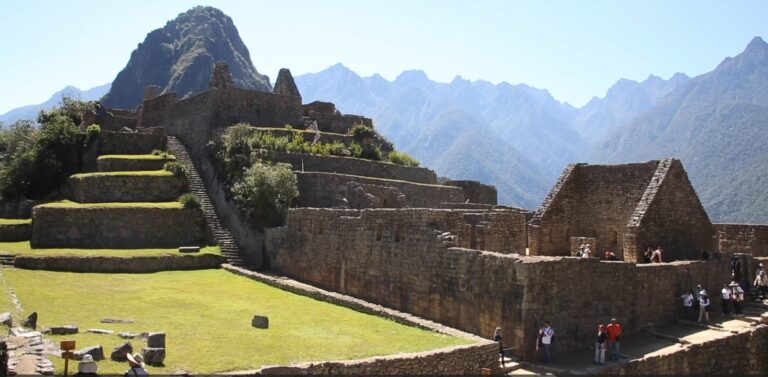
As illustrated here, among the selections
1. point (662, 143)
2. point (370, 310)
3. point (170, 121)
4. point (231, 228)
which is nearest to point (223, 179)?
point (231, 228)

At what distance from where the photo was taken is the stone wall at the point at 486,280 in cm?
1641

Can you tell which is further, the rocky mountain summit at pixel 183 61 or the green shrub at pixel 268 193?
the rocky mountain summit at pixel 183 61

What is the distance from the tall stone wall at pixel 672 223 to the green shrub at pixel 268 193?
17.7 m

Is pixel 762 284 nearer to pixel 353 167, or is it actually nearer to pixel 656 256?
pixel 656 256

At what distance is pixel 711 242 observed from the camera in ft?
79.6

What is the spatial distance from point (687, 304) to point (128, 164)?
102 ft

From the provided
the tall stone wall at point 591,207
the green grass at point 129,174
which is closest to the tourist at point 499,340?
the tall stone wall at point 591,207

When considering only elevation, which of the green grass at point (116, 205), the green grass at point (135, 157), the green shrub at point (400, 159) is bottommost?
the green grass at point (116, 205)

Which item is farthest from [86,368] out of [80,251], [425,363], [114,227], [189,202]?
[189,202]

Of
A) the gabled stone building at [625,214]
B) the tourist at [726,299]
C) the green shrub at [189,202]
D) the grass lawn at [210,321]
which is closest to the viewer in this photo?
the grass lawn at [210,321]

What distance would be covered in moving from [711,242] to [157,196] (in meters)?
27.9

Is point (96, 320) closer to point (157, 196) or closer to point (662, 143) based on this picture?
point (157, 196)

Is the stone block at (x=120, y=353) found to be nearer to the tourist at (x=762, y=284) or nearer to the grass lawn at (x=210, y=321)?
the grass lawn at (x=210, y=321)

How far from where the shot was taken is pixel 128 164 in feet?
127
